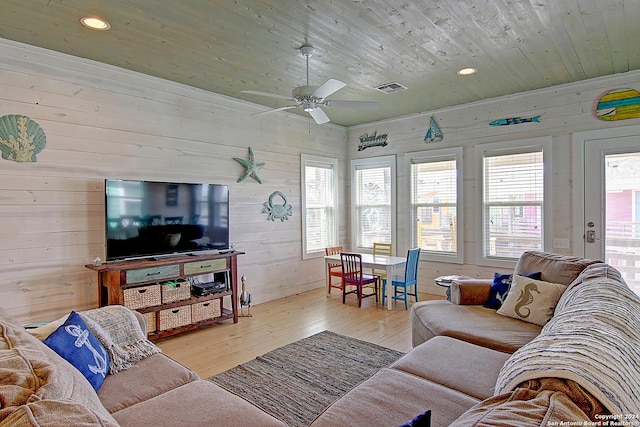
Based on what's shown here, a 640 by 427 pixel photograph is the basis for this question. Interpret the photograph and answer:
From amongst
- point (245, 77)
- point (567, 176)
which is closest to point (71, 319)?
point (245, 77)

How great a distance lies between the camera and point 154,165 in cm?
409

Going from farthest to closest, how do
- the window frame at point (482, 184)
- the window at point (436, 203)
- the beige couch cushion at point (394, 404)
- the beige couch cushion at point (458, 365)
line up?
the window at point (436, 203)
the window frame at point (482, 184)
the beige couch cushion at point (458, 365)
the beige couch cushion at point (394, 404)

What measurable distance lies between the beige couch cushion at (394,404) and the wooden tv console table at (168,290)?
8.42ft

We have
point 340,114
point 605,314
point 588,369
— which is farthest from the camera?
point 340,114

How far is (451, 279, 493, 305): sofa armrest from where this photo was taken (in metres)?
3.25

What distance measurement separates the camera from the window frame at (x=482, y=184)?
15.1 feet

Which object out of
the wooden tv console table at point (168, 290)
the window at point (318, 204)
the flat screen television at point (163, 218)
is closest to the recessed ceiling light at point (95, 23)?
the flat screen television at point (163, 218)

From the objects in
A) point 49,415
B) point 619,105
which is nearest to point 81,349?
point 49,415

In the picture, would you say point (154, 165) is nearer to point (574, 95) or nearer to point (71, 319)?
point (71, 319)

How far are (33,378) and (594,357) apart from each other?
171 centimetres

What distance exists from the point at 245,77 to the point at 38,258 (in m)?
2.69

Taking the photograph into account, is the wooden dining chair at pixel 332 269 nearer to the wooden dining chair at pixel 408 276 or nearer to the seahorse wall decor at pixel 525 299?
the wooden dining chair at pixel 408 276

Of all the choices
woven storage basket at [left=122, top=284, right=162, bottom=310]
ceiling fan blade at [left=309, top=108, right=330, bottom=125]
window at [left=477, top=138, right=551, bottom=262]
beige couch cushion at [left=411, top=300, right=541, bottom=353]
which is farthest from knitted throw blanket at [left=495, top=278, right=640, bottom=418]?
window at [left=477, top=138, right=551, bottom=262]

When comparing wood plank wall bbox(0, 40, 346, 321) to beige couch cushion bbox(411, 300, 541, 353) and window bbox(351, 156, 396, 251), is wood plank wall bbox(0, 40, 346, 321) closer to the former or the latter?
window bbox(351, 156, 396, 251)
